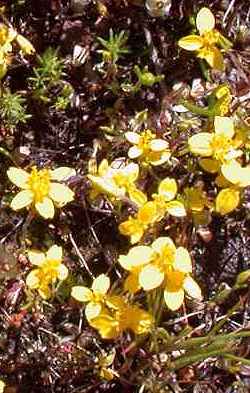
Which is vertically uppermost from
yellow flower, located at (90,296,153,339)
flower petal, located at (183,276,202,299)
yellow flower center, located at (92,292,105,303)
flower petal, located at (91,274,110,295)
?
flower petal, located at (183,276,202,299)

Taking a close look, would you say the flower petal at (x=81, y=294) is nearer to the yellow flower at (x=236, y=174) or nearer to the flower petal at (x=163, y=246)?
the flower petal at (x=163, y=246)

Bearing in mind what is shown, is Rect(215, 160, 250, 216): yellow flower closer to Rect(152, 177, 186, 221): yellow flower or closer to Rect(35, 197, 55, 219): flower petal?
Rect(152, 177, 186, 221): yellow flower

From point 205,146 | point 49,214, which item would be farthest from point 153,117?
point 49,214

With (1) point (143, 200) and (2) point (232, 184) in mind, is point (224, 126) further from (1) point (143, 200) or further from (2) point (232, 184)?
(1) point (143, 200)

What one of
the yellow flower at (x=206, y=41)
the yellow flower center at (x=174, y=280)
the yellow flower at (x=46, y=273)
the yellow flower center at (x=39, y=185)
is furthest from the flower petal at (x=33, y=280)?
the yellow flower at (x=206, y=41)

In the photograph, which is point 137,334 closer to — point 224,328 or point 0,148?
point 224,328

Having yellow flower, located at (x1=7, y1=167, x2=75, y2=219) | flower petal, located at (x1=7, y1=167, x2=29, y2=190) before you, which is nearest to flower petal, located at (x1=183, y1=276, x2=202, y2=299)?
yellow flower, located at (x1=7, y1=167, x2=75, y2=219)
